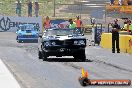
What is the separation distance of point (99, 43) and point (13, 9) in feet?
104

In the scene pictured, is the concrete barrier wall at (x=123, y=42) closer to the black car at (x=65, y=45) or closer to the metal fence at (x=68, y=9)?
the black car at (x=65, y=45)

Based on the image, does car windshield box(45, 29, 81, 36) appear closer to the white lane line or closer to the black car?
the black car

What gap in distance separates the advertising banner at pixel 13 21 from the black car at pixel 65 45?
28954mm

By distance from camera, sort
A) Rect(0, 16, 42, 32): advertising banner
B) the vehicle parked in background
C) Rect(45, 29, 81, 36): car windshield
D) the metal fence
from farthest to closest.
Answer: the metal fence → Rect(0, 16, 42, 32): advertising banner → the vehicle parked in background → Rect(45, 29, 81, 36): car windshield

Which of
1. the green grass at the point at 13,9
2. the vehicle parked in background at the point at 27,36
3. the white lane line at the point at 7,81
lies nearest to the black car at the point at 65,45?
the white lane line at the point at 7,81

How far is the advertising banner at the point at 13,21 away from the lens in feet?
167

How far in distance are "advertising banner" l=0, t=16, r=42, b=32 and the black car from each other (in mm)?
28954

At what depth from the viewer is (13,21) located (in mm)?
51312

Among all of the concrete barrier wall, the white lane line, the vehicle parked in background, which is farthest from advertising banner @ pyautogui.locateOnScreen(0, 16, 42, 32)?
the white lane line

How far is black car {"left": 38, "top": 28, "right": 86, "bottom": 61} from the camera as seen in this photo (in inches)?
838

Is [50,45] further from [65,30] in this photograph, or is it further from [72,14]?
[72,14]

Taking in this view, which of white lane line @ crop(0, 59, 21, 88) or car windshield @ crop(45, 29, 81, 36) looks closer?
white lane line @ crop(0, 59, 21, 88)

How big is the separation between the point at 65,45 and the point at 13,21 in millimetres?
30443

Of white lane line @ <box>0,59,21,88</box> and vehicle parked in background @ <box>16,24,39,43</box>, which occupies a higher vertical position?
white lane line @ <box>0,59,21,88</box>
